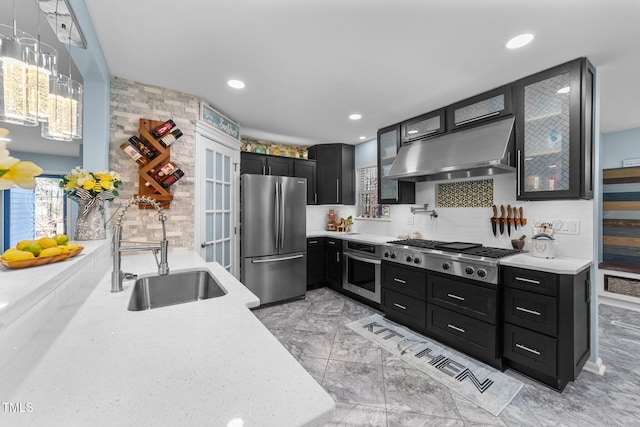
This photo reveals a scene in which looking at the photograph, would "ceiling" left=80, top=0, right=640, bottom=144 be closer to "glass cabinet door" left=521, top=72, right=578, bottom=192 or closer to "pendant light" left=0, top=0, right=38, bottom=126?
"glass cabinet door" left=521, top=72, right=578, bottom=192

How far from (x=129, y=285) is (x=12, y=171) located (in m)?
1.05

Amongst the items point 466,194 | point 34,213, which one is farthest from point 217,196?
point 34,213

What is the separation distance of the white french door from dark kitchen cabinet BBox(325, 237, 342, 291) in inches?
56.4

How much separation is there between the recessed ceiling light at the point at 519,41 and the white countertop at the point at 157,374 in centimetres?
235

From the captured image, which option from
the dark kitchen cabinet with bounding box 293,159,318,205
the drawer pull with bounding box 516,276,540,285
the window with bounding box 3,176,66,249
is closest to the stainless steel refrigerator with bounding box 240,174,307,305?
the dark kitchen cabinet with bounding box 293,159,318,205

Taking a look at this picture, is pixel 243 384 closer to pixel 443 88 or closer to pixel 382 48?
pixel 382 48

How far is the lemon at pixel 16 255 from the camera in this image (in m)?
0.92

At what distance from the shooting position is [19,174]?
0.57 meters

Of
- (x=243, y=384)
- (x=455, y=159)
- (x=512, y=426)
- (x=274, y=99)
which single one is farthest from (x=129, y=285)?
(x=455, y=159)

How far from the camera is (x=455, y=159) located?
8.40 ft

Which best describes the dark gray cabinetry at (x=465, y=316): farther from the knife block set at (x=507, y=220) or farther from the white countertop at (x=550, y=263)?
the knife block set at (x=507, y=220)

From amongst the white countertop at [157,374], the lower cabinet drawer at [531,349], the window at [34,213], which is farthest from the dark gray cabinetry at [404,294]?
the window at [34,213]

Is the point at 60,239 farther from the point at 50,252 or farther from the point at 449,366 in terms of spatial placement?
the point at 449,366

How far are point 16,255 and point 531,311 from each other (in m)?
2.91
